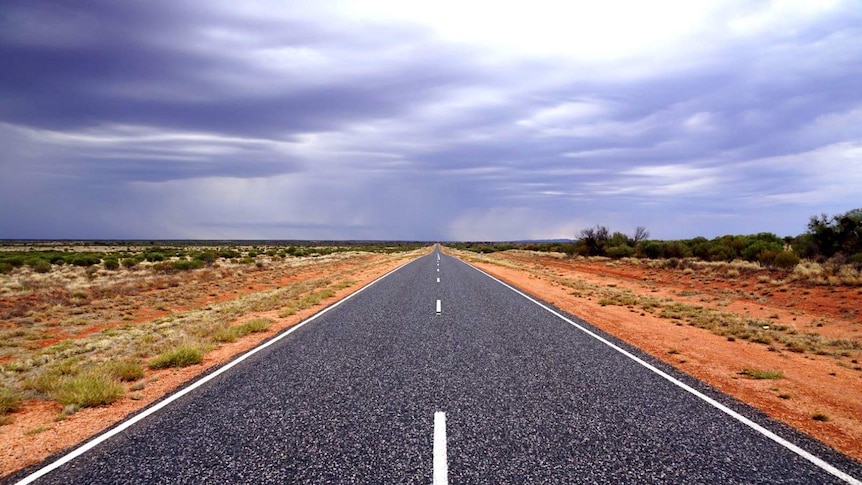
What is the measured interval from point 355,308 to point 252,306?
4.35m

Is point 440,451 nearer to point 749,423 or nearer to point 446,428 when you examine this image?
point 446,428

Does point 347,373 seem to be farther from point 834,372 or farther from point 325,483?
point 834,372

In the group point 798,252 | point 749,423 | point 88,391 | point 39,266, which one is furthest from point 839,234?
point 39,266

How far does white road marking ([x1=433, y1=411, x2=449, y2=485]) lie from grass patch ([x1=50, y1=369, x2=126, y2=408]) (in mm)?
4795

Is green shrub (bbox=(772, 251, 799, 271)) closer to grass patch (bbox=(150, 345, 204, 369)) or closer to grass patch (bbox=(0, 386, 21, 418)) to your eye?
grass patch (bbox=(150, 345, 204, 369))

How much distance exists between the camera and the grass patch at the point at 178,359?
8.26 m

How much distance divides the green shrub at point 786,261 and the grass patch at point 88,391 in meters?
31.3

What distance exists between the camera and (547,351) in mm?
8633

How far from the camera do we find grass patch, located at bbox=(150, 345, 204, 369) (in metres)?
8.26

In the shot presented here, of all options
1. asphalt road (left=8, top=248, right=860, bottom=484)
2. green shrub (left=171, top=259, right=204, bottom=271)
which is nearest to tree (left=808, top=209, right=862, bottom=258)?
asphalt road (left=8, top=248, right=860, bottom=484)

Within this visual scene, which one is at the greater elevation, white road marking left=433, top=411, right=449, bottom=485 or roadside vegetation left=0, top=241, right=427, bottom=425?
white road marking left=433, top=411, right=449, bottom=485

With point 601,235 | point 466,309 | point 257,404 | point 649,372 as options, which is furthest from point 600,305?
point 601,235

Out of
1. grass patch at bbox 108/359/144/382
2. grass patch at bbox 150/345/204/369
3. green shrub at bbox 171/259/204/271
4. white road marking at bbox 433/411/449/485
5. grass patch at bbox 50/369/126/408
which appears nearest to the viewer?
white road marking at bbox 433/411/449/485

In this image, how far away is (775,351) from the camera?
403 inches
